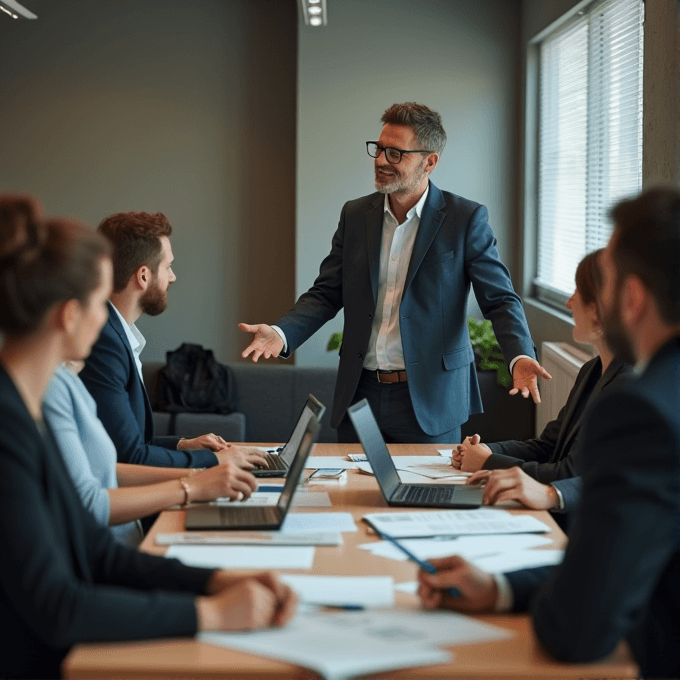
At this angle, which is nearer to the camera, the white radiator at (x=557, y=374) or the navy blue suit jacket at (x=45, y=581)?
the navy blue suit jacket at (x=45, y=581)

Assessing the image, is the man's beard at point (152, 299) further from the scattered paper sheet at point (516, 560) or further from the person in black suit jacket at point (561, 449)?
the scattered paper sheet at point (516, 560)

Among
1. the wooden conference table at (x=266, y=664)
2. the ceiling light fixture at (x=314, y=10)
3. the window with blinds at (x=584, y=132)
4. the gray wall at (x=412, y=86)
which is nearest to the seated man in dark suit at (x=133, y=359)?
the wooden conference table at (x=266, y=664)

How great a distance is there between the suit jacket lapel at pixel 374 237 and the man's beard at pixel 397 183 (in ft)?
0.35

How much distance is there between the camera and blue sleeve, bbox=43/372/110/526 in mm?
1954

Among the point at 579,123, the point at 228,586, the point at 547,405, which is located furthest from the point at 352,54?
the point at 228,586

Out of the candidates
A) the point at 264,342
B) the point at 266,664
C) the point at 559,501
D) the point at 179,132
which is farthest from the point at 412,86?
the point at 266,664

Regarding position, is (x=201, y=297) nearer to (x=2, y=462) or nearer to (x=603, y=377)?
(x=603, y=377)

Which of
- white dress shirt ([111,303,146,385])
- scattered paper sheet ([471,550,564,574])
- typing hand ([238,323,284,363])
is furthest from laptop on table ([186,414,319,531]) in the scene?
typing hand ([238,323,284,363])

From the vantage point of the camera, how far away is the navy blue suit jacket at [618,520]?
1180 millimetres

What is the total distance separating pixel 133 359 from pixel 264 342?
0.70 meters

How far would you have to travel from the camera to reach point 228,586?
1.54m

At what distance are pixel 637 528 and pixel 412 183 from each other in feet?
7.77

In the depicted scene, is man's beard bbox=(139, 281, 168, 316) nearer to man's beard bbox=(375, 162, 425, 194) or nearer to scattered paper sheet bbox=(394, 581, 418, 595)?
man's beard bbox=(375, 162, 425, 194)

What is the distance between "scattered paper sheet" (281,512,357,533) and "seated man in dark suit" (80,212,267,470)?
37 cm
